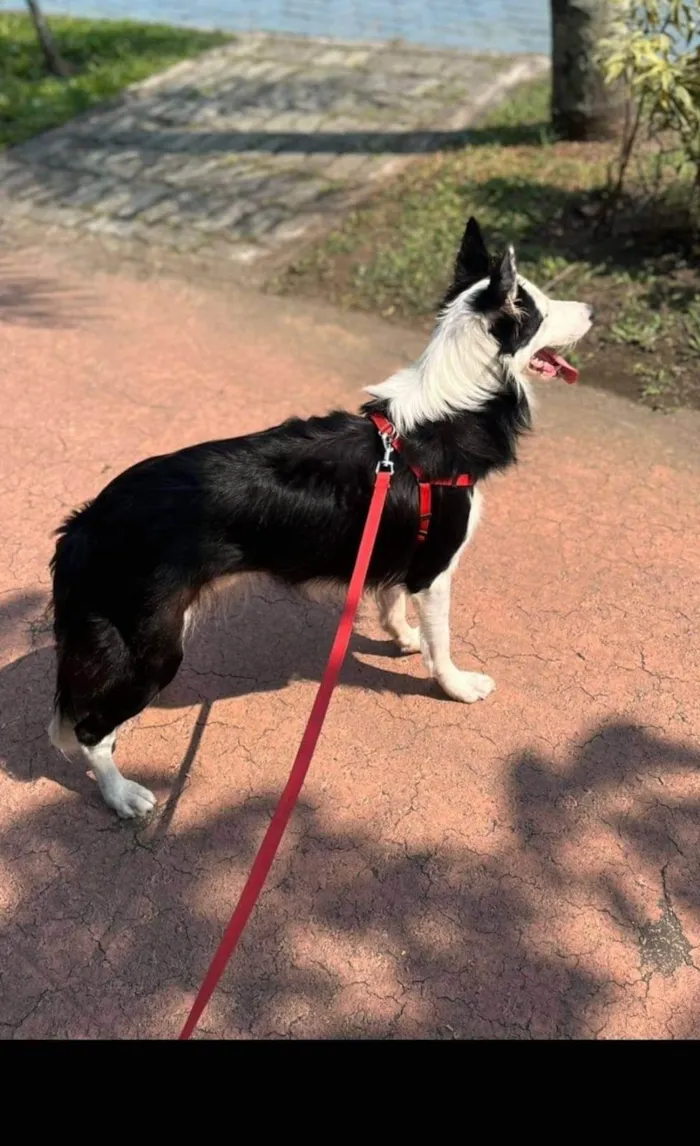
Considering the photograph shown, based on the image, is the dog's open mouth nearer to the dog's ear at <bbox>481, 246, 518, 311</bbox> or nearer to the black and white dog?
the black and white dog

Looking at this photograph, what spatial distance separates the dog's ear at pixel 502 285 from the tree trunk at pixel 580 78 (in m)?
5.60

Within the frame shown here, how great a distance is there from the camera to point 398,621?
12.1 feet

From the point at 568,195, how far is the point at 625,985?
242 inches

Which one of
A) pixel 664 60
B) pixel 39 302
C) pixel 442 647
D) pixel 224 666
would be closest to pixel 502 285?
pixel 442 647

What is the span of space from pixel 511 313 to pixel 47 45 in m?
9.83

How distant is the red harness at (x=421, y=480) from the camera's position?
2830 mm

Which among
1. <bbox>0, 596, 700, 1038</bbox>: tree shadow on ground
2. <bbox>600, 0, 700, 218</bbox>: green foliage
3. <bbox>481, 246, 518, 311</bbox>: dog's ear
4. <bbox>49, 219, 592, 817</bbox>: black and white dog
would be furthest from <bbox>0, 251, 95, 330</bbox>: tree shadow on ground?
<bbox>481, 246, 518, 311</bbox>: dog's ear

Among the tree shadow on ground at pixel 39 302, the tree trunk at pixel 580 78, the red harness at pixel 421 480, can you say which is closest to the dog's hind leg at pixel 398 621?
the red harness at pixel 421 480

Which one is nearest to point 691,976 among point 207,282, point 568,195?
Result: point 207,282

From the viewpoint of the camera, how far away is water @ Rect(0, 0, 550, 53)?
10477 mm

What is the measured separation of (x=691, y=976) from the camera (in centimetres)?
265

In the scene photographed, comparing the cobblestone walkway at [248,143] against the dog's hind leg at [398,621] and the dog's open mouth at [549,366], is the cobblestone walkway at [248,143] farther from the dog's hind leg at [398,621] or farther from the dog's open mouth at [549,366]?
the dog's open mouth at [549,366]

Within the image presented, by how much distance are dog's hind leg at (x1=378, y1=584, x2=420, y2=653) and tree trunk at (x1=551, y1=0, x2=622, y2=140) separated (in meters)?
5.77
